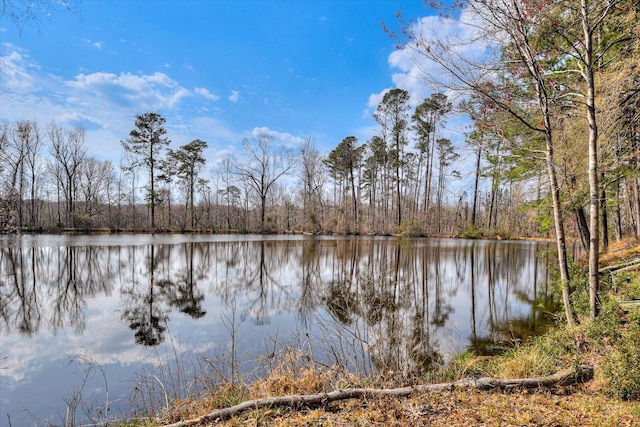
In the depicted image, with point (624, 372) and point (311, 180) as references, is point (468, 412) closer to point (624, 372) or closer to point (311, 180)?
point (624, 372)

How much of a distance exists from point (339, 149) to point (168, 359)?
37128 millimetres

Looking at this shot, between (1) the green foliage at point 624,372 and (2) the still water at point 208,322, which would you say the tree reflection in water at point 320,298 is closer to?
(2) the still water at point 208,322

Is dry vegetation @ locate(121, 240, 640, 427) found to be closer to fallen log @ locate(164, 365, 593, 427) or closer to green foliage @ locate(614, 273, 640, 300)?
fallen log @ locate(164, 365, 593, 427)

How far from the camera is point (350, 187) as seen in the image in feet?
143

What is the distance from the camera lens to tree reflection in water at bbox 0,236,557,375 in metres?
5.58

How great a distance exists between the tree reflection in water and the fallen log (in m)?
0.82

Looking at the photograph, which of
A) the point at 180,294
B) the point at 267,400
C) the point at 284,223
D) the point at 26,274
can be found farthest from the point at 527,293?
the point at 284,223

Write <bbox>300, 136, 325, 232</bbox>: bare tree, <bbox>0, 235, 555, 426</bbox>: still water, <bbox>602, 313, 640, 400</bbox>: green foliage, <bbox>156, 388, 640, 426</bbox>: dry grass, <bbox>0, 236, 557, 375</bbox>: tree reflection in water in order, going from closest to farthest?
<bbox>156, 388, 640, 426</bbox>: dry grass → <bbox>602, 313, 640, 400</bbox>: green foliage → <bbox>0, 235, 555, 426</bbox>: still water → <bbox>0, 236, 557, 375</bbox>: tree reflection in water → <bbox>300, 136, 325, 232</bbox>: bare tree

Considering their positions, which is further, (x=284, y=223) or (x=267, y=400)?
(x=284, y=223)

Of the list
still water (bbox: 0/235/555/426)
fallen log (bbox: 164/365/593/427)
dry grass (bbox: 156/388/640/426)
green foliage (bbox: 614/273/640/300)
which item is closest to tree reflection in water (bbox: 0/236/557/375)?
still water (bbox: 0/235/555/426)

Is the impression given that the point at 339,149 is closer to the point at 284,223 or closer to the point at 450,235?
the point at 284,223

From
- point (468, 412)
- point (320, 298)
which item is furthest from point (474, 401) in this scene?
point (320, 298)

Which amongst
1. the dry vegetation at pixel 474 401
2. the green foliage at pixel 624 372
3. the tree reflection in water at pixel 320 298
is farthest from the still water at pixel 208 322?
the green foliage at pixel 624 372

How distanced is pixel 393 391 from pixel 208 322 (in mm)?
4995
